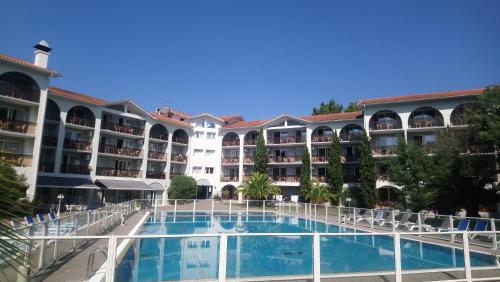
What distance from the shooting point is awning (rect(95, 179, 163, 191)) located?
3894 centimetres

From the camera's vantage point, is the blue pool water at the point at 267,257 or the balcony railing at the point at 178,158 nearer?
the blue pool water at the point at 267,257

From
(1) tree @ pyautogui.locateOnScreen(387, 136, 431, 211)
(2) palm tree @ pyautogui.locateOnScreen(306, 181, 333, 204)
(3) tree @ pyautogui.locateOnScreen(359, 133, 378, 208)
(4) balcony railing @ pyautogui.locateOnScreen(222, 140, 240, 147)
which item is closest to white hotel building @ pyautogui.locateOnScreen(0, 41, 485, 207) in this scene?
(4) balcony railing @ pyautogui.locateOnScreen(222, 140, 240, 147)

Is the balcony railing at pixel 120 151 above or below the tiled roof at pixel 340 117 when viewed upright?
below

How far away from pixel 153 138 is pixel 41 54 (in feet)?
59.5

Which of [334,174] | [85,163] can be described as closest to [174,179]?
[85,163]

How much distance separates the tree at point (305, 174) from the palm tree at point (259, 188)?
3304mm

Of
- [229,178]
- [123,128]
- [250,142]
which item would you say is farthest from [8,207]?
[229,178]

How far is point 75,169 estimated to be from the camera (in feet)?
124

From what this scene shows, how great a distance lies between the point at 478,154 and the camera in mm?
21672

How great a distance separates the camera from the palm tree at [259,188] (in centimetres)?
4344

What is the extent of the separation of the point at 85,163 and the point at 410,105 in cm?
3826

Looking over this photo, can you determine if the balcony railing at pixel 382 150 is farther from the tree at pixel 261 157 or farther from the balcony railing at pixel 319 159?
the tree at pixel 261 157

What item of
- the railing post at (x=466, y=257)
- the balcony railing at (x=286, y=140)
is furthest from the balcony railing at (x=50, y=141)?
the railing post at (x=466, y=257)

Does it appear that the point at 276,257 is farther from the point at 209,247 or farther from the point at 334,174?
the point at 334,174
